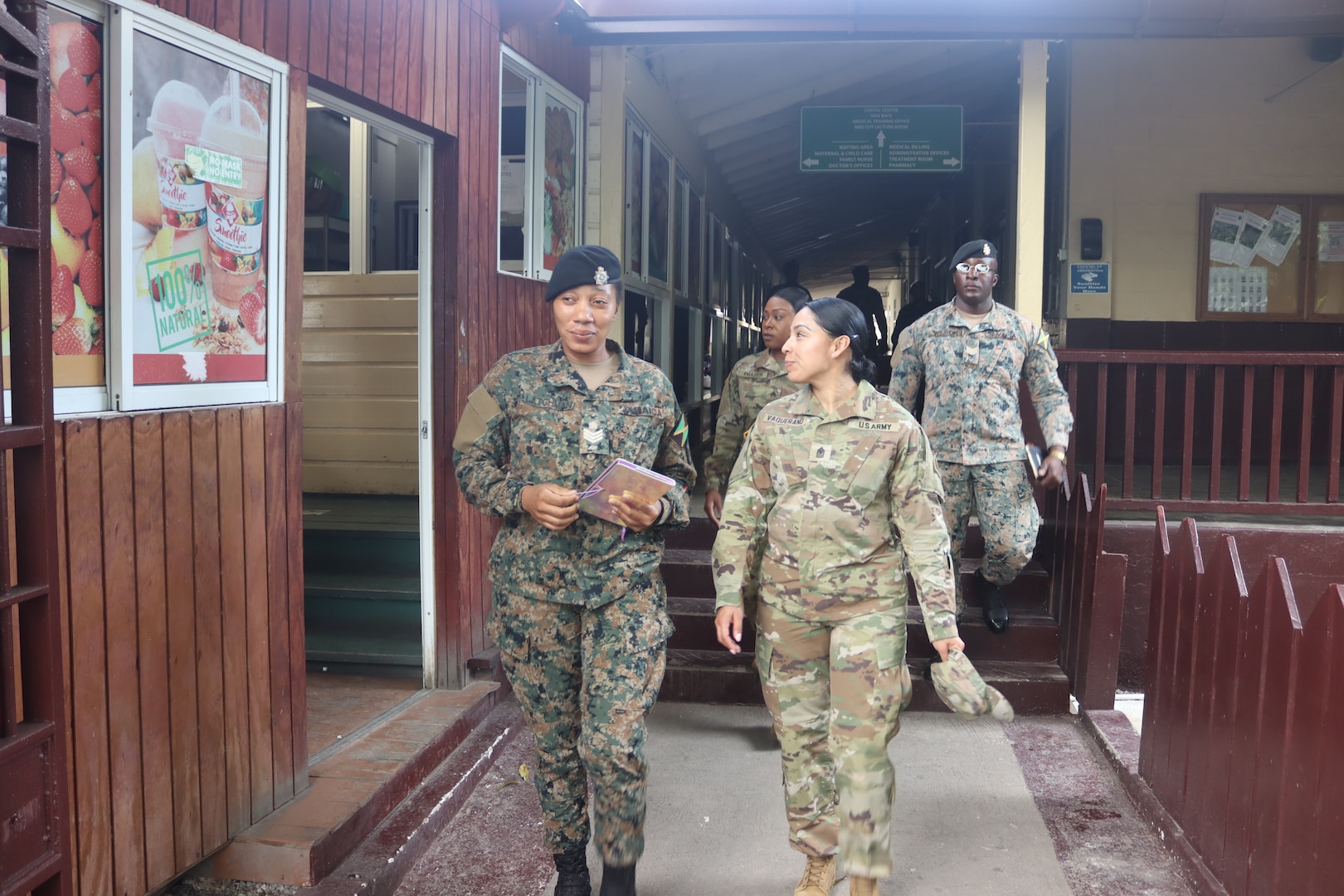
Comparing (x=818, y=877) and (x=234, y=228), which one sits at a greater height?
(x=234, y=228)

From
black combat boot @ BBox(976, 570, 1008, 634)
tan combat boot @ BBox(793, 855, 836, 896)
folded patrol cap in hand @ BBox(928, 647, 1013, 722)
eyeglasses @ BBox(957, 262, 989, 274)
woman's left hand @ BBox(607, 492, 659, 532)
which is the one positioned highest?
eyeglasses @ BBox(957, 262, 989, 274)

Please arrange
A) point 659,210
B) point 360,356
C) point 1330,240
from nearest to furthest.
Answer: point 360,356 → point 659,210 → point 1330,240

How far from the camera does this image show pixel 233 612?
10.5 feet

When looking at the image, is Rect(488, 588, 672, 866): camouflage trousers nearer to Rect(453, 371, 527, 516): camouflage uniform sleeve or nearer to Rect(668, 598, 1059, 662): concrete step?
Rect(453, 371, 527, 516): camouflage uniform sleeve

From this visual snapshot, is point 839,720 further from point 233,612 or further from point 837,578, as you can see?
point 233,612

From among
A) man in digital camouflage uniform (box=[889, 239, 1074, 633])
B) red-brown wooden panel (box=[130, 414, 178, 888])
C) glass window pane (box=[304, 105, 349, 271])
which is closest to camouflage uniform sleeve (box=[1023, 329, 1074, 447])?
man in digital camouflage uniform (box=[889, 239, 1074, 633])

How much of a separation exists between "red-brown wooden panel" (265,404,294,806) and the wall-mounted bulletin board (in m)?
7.56

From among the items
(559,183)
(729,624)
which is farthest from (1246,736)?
(559,183)

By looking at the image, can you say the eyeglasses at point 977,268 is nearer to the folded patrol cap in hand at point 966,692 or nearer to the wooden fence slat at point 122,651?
the folded patrol cap in hand at point 966,692

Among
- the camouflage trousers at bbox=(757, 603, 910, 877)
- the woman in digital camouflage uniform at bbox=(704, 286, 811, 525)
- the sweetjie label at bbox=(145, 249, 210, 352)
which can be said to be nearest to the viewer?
the sweetjie label at bbox=(145, 249, 210, 352)

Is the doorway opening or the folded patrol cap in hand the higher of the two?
the doorway opening

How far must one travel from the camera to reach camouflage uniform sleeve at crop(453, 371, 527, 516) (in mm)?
3119

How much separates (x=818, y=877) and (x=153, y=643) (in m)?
1.95

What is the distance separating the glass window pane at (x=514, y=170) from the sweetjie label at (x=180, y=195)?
7.61ft
